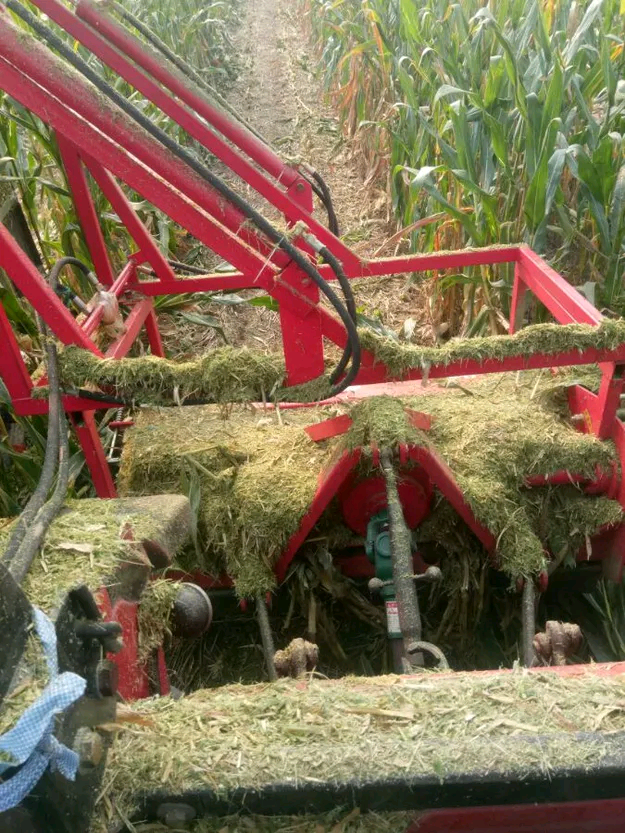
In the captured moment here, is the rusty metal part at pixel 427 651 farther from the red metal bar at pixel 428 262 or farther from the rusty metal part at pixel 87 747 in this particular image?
the red metal bar at pixel 428 262

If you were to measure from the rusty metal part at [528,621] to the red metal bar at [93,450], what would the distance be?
142 cm

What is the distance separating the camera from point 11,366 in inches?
82.9

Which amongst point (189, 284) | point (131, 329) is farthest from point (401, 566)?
point (189, 284)

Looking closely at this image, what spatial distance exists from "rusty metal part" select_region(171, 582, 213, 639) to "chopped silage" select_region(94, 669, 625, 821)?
0.37 m

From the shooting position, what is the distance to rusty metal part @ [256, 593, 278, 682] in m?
2.03

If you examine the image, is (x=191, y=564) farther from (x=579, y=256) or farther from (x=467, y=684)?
(x=579, y=256)

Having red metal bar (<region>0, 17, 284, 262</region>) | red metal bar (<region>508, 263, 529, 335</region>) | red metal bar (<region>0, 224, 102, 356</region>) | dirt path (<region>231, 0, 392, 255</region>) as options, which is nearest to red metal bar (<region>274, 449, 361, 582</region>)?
red metal bar (<region>0, 17, 284, 262</region>)

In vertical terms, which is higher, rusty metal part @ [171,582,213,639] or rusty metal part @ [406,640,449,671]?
rusty metal part @ [171,582,213,639]

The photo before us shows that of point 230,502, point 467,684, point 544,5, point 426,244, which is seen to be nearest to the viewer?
point 467,684

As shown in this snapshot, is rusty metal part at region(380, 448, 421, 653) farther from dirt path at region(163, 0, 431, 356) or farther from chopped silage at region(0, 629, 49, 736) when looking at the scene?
dirt path at region(163, 0, 431, 356)

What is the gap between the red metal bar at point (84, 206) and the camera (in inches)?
109

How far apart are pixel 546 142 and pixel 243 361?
2.05 metres

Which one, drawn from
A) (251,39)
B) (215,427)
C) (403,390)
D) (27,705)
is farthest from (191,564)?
(251,39)

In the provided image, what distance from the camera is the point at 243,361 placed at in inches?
74.2
